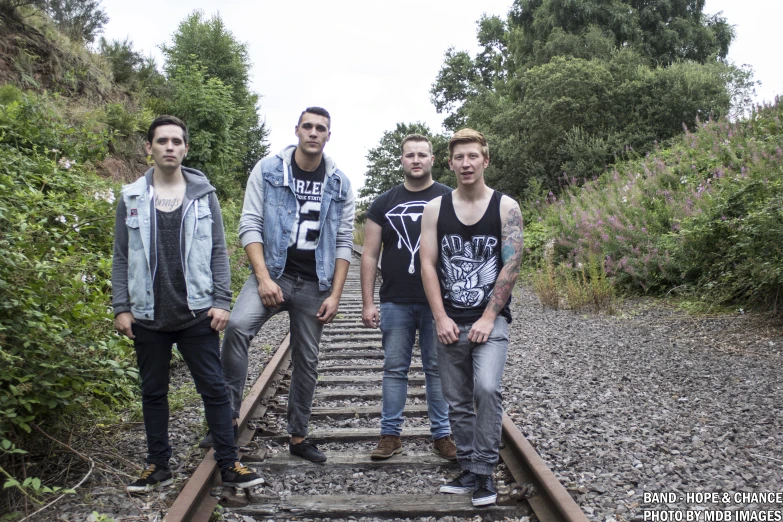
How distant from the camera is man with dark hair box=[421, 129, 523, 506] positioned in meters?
3.29

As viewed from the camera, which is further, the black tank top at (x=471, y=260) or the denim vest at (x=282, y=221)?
the denim vest at (x=282, y=221)

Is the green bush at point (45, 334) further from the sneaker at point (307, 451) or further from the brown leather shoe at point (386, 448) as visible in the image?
the brown leather shoe at point (386, 448)

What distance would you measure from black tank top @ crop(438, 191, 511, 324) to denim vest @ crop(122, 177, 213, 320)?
130 centimetres

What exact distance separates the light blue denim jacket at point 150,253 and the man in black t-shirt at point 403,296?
104cm

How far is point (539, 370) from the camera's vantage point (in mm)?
6289

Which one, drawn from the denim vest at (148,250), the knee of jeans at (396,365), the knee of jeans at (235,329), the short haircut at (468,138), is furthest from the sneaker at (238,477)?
the short haircut at (468,138)

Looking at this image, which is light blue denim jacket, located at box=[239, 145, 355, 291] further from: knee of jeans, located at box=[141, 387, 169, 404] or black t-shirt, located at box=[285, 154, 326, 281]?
knee of jeans, located at box=[141, 387, 169, 404]

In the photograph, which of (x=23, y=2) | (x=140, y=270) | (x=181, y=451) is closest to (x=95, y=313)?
(x=140, y=270)

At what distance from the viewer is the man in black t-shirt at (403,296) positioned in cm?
398

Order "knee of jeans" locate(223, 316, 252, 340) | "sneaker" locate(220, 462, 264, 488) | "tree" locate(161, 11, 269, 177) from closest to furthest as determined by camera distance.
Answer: "sneaker" locate(220, 462, 264, 488)
"knee of jeans" locate(223, 316, 252, 340)
"tree" locate(161, 11, 269, 177)

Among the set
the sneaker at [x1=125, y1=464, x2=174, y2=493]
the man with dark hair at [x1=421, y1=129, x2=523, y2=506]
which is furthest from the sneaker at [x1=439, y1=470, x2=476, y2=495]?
the sneaker at [x1=125, y1=464, x2=174, y2=493]

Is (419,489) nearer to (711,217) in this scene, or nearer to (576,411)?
(576,411)

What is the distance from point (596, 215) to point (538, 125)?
885 centimetres

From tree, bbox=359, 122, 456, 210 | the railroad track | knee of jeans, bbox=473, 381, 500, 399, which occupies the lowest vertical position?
the railroad track
